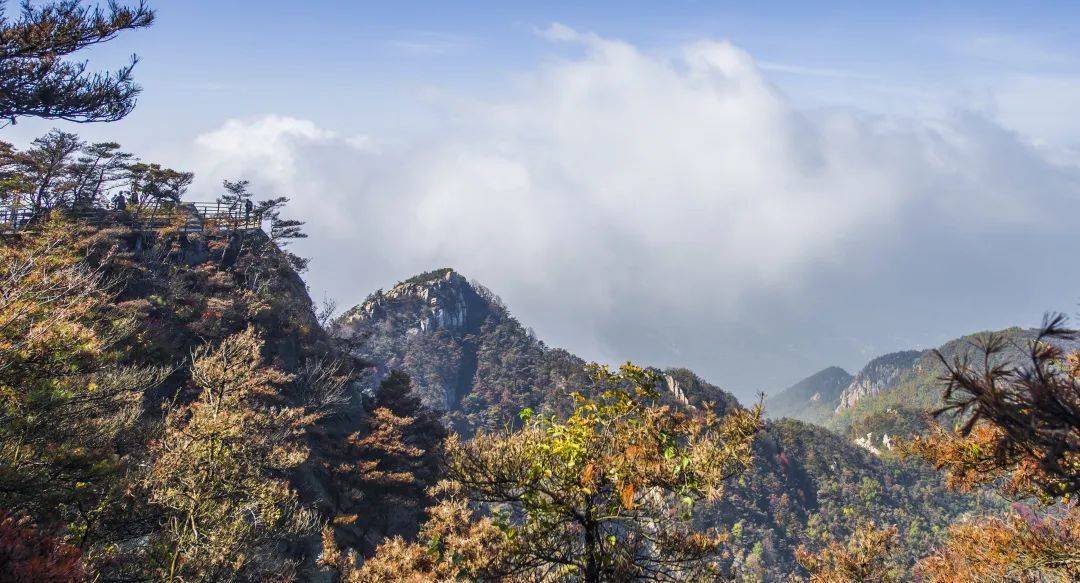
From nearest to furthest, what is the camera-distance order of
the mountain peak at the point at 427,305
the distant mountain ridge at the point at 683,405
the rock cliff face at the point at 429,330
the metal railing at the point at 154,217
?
the metal railing at the point at 154,217
the distant mountain ridge at the point at 683,405
the rock cliff face at the point at 429,330
the mountain peak at the point at 427,305

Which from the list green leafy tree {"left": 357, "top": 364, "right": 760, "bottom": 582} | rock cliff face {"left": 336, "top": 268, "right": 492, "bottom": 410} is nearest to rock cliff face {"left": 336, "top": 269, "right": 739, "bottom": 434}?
rock cliff face {"left": 336, "top": 268, "right": 492, "bottom": 410}

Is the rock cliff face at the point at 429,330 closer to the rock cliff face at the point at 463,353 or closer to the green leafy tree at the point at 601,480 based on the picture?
the rock cliff face at the point at 463,353

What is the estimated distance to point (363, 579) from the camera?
36.4ft

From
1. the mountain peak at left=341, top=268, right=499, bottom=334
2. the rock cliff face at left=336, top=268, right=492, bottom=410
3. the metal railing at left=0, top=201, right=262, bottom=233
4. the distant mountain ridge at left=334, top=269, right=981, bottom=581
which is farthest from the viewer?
the mountain peak at left=341, top=268, right=499, bottom=334

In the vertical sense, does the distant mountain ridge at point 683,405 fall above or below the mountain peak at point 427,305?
below

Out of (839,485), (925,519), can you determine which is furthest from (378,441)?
(925,519)

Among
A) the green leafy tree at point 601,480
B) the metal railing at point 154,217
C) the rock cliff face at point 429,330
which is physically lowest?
the green leafy tree at point 601,480

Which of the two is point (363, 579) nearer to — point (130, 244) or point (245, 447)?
point (245, 447)

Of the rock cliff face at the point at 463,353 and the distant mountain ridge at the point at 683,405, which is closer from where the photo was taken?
the distant mountain ridge at the point at 683,405

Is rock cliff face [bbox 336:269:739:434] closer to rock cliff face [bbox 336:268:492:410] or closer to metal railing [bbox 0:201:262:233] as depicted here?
rock cliff face [bbox 336:268:492:410]

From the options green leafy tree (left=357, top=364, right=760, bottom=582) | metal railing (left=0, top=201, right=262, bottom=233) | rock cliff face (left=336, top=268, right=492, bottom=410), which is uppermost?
rock cliff face (left=336, top=268, right=492, bottom=410)

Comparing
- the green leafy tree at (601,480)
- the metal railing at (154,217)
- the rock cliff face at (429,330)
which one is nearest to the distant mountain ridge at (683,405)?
the rock cliff face at (429,330)

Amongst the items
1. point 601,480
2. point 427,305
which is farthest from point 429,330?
point 601,480

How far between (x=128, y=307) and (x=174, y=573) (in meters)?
20.8
